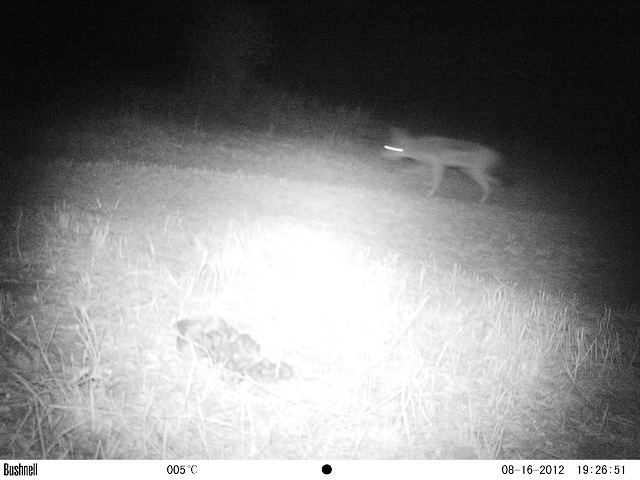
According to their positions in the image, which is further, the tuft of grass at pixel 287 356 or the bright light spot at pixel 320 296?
the bright light spot at pixel 320 296

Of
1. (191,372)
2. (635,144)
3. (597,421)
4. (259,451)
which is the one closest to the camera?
(259,451)

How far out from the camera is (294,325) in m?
3.03

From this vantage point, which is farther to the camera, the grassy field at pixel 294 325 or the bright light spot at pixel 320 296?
the bright light spot at pixel 320 296

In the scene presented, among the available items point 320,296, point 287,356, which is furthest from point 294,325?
point 320,296

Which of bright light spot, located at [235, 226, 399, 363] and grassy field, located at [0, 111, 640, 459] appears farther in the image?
bright light spot, located at [235, 226, 399, 363]

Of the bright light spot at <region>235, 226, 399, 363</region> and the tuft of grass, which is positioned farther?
the bright light spot at <region>235, 226, 399, 363</region>

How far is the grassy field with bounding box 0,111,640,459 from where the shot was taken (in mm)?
2230

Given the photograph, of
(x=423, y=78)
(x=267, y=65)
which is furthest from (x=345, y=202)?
(x=423, y=78)

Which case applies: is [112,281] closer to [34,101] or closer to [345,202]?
[345,202]

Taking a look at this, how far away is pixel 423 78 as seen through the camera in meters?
12.1

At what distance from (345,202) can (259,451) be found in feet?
12.2

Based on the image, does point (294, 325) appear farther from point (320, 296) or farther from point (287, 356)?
point (320, 296)

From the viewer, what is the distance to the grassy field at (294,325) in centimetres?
223

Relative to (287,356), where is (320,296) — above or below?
above
